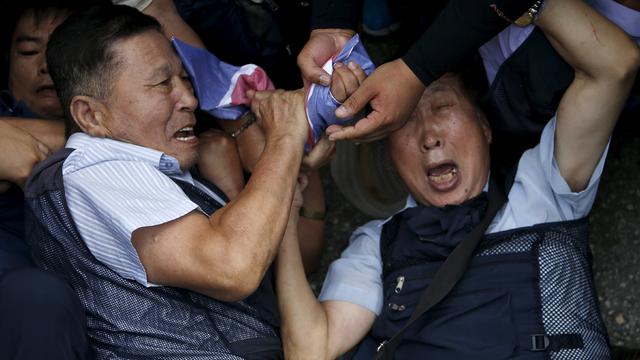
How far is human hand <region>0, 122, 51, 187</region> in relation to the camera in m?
2.76

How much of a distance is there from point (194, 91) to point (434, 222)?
2.73ft

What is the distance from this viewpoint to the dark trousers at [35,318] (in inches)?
96.1

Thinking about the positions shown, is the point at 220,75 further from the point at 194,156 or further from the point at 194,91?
the point at 194,156

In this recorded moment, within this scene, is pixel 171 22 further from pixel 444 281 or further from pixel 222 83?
pixel 444 281

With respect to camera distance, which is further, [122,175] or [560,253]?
[560,253]

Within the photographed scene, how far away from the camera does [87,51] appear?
Answer: 2693 millimetres

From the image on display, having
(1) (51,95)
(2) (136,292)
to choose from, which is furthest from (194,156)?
(1) (51,95)

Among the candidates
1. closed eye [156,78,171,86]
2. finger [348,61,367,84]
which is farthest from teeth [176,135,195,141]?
finger [348,61,367,84]

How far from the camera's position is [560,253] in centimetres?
289

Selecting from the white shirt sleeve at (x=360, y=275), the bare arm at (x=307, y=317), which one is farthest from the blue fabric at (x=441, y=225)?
the bare arm at (x=307, y=317)

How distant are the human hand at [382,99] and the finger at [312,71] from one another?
4.3 inches

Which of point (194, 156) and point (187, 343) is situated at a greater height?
point (194, 156)

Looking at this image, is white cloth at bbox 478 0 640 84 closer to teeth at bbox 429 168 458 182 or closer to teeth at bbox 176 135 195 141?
teeth at bbox 429 168 458 182

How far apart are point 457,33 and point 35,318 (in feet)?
4.31
